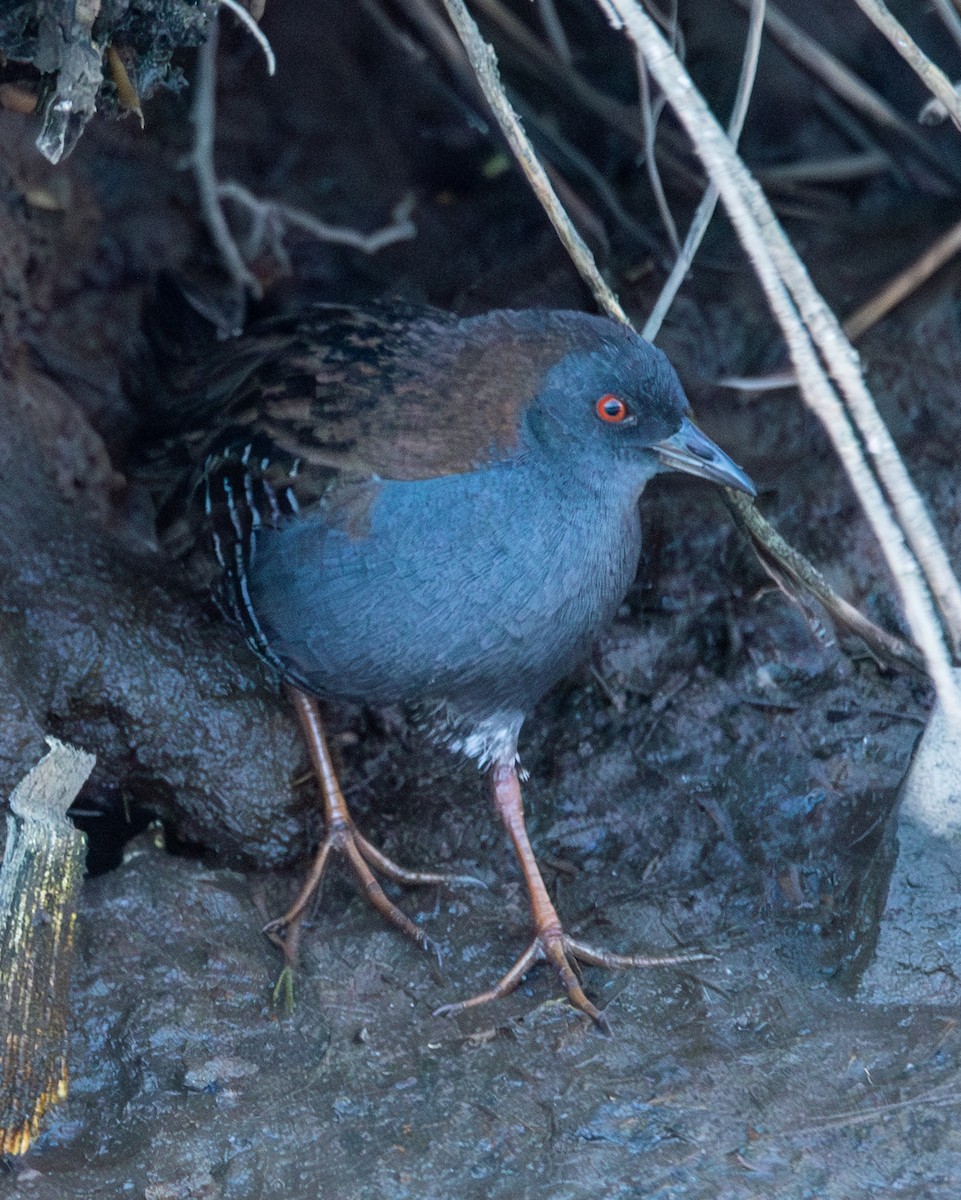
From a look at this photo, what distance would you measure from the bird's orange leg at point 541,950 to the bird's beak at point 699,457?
924 mm

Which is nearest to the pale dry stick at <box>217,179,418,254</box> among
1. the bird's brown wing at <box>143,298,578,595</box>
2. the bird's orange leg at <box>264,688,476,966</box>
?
the bird's brown wing at <box>143,298,578,595</box>

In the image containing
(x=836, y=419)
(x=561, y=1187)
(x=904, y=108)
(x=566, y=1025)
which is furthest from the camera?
(x=904, y=108)

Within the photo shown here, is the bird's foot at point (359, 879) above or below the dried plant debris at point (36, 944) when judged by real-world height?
below

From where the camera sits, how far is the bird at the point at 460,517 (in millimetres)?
3039

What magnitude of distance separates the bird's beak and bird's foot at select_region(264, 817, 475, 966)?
1.20 m

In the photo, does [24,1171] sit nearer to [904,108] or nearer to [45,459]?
[45,459]

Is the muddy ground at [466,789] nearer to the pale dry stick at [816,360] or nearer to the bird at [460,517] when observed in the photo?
the bird at [460,517]

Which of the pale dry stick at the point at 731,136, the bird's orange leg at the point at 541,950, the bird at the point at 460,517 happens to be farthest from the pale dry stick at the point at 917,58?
the bird's orange leg at the point at 541,950

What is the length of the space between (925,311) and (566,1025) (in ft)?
7.81

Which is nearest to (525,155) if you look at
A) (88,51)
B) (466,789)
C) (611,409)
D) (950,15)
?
(611,409)

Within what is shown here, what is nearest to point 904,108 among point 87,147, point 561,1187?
point 87,147

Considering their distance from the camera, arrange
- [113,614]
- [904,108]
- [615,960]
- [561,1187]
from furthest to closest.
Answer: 1. [904,108]
2. [113,614]
3. [615,960]
4. [561,1187]

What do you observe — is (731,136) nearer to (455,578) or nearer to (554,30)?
(455,578)

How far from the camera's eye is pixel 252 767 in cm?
362
